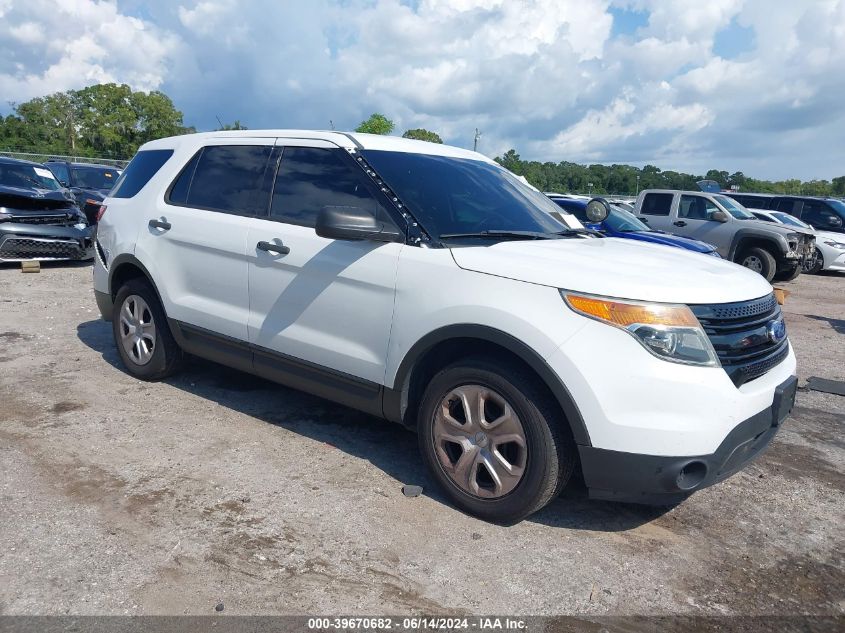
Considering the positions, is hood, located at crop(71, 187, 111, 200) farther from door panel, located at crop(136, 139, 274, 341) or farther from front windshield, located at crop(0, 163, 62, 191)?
door panel, located at crop(136, 139, 274, 341)

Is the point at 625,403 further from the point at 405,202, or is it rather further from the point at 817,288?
the point at 817,288

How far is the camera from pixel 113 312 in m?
5.46

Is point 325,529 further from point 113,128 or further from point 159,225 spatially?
point 113,128

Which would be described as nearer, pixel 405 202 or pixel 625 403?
pixel 625 403

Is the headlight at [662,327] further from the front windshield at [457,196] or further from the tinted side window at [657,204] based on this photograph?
the tinted side window at [657,204]

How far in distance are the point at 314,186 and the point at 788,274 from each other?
1278 centimetres

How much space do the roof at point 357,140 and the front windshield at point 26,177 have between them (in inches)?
295

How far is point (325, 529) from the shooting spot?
3297 mm

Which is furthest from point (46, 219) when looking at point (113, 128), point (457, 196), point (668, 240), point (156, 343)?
point (113, 128)

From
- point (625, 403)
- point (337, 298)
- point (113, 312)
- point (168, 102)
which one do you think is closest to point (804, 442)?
point (625, 403)

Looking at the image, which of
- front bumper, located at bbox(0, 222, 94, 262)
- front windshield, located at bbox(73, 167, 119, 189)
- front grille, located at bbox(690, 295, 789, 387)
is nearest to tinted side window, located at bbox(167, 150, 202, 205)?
front grille, located at bbox(690, 295, 789, 387)

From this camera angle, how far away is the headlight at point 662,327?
292cm

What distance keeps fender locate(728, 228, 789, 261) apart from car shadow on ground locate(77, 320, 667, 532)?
11.5 meters

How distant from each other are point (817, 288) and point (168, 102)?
6840 cm
